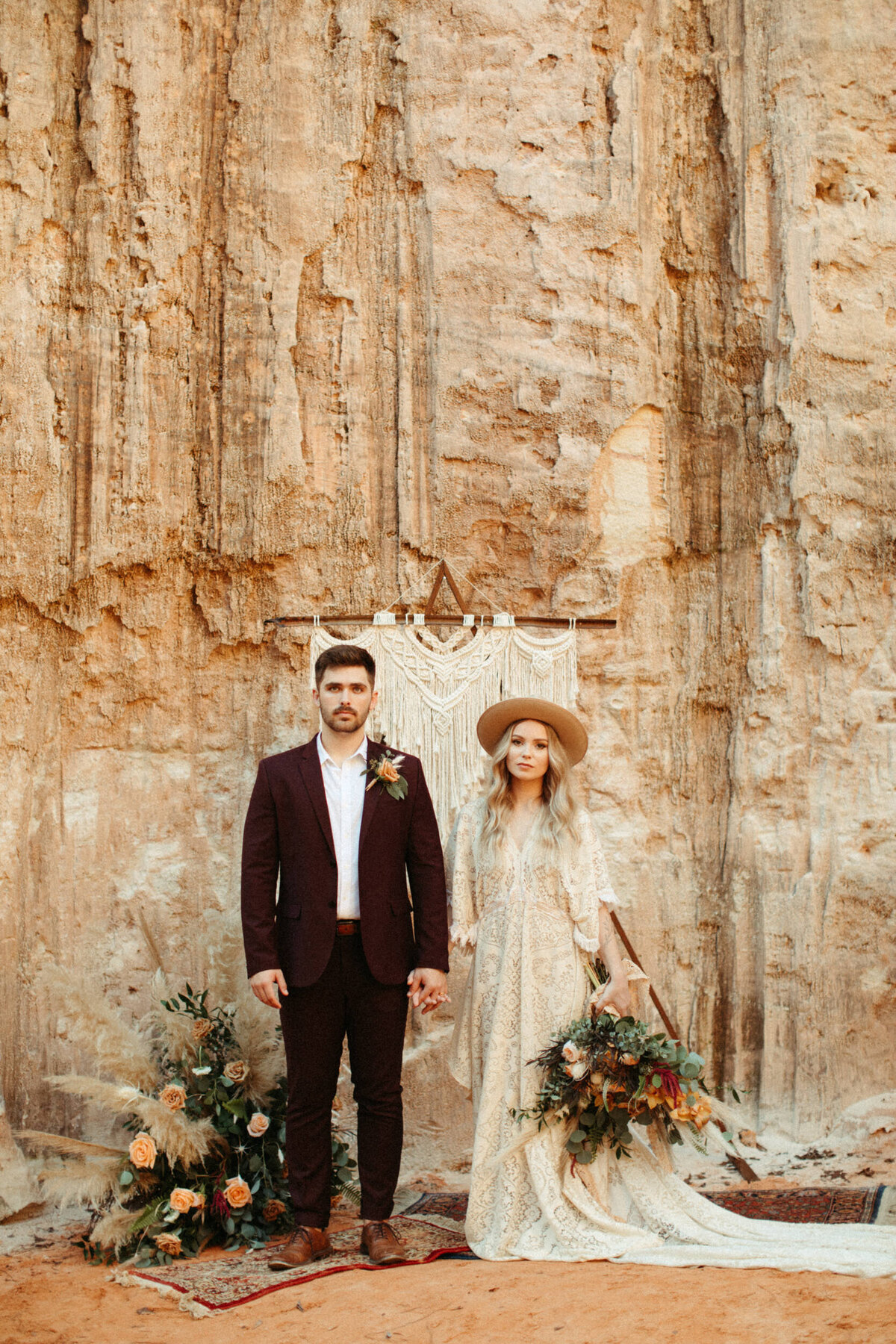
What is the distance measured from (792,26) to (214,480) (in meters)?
3.25

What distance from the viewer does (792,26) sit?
212 inches

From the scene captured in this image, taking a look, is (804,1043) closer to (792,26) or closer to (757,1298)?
(757,1298)

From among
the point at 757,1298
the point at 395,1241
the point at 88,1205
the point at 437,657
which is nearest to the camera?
the point at 757,1298

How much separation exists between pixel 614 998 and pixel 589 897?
1.00 feet

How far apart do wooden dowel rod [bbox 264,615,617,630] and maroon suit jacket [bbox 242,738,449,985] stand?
100cm

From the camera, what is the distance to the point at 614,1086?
348cm

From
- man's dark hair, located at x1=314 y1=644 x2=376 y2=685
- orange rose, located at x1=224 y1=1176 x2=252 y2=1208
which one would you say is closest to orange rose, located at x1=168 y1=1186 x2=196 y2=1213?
orange rose, located at x1=224 y1=1176 x2=252 y2=1208

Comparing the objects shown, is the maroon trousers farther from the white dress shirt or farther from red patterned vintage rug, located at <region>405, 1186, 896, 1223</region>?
red patterned vintage rug, located at <region>405, 1186, 896, 1223</region>

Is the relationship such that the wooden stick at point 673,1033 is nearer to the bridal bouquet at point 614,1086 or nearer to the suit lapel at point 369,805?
the bridal bouquet at point 614,1086

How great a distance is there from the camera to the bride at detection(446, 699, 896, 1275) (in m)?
3.48

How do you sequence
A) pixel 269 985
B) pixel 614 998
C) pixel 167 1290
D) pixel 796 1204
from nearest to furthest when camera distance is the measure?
pixel 167 1290
pixel 269 985
pixel 614 998
pixel 796 1204

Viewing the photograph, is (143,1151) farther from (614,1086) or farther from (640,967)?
(640,967)

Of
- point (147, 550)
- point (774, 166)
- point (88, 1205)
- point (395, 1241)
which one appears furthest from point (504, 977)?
point (774, 166)

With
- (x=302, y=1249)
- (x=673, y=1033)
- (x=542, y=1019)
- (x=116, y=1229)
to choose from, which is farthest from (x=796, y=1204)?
(x=116, y=1229)
